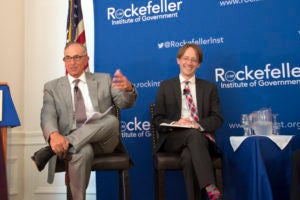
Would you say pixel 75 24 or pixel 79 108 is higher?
pixel 75 24

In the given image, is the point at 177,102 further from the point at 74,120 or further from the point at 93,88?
the point at 74,120

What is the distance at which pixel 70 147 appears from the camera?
2.31 meters

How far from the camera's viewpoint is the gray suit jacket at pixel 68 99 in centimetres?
265

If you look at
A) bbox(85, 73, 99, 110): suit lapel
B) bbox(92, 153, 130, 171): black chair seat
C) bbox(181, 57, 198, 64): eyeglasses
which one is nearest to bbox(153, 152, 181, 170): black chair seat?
bbox(92, 153, 130, 171): black chair seat

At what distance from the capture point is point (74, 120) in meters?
2.69

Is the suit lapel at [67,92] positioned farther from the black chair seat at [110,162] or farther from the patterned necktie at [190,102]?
the patterned necktie at [190,102]

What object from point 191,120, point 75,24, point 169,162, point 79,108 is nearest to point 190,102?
point 191,120

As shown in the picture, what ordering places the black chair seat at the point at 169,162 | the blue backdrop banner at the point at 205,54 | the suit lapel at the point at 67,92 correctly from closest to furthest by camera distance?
the black chair seat at the point at 169,162 < the suit lapel at the point at 67,92 < the blue backdrop banner at the point at 205,54

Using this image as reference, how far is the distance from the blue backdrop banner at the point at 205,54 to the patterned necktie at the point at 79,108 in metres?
0.96

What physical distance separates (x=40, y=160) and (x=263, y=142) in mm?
1565

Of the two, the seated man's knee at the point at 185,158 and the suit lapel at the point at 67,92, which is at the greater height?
the suit lapel at the point at 67,92

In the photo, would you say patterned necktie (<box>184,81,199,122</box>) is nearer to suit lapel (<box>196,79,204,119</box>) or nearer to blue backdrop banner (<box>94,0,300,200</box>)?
suit lapel (<box>196,79,204,119</box>)

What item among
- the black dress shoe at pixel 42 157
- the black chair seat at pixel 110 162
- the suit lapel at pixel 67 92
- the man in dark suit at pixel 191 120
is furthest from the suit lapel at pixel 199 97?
the black dress shoe at pixel 42 157

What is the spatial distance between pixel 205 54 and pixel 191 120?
3.22 ft
